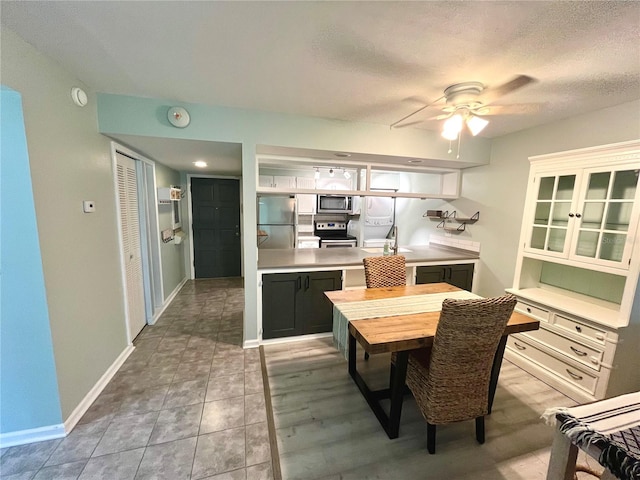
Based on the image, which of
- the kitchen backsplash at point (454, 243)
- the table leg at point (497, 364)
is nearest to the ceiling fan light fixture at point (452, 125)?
the table leg at point (497, 364)

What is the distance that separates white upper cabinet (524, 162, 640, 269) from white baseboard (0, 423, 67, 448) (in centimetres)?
403

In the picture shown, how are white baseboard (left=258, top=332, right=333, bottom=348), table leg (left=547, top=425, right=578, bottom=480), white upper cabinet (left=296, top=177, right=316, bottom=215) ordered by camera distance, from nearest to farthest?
table leg (left=547, top=425, right=578, bottom=480) → white baseboard (left=258, top=332, right=333, bottom=348) → white upper cabinet (left=296, top=177, right=316, bottom=215)

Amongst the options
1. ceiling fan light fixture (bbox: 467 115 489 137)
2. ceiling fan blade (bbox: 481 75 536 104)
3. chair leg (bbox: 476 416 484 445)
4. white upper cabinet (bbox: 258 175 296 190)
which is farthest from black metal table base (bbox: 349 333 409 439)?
white upper cabinet (bbox: 258 175 296 190)

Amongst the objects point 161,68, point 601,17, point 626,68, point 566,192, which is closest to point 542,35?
point 601,17

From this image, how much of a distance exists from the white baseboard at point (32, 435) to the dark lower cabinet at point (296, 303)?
5.19 ft

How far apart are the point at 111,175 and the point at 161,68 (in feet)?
4.00

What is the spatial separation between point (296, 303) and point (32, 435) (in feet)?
6.70

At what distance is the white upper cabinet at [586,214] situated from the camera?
1.92 metres

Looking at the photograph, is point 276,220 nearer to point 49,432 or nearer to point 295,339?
point 295,339

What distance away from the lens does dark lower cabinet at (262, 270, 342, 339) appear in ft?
8.95

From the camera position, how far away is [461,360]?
1427 mm

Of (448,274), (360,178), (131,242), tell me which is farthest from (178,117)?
(448,274)

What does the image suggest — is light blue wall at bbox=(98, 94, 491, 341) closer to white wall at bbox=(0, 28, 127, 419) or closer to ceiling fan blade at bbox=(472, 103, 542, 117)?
white wall at bbox=(0, 28, 127, 419)

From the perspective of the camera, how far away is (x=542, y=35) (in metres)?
1.30
